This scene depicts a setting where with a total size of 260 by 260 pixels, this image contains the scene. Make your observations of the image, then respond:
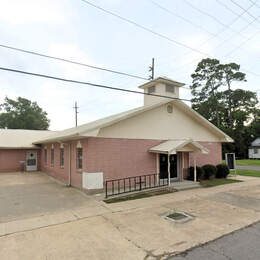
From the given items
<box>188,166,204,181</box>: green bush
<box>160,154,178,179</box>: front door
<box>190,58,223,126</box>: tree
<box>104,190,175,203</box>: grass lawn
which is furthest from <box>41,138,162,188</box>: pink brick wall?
<box>190,58,223,126</box>: tree

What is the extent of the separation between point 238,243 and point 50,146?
48.8 feet

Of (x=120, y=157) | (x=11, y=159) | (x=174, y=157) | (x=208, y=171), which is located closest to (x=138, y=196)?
(x=120, y=157)

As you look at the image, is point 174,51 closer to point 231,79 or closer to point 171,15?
point 171,15

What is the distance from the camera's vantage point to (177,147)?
10.0m

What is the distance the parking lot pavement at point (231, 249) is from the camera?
375 centimetres

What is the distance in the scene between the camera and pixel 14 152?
18.6m

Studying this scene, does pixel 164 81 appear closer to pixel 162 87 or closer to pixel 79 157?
pixel 162 87

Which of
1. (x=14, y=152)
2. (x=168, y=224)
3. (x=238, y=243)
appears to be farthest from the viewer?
(x=14, y=152)

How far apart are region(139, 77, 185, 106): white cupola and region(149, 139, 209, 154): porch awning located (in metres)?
3.08

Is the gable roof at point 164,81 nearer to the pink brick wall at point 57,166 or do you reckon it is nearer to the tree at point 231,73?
the pink brick wall at point 57,166

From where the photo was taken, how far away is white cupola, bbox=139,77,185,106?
12.4 metres

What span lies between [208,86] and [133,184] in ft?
98.1

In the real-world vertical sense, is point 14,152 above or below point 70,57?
below

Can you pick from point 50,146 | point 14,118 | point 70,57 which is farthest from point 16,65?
point 14,118
